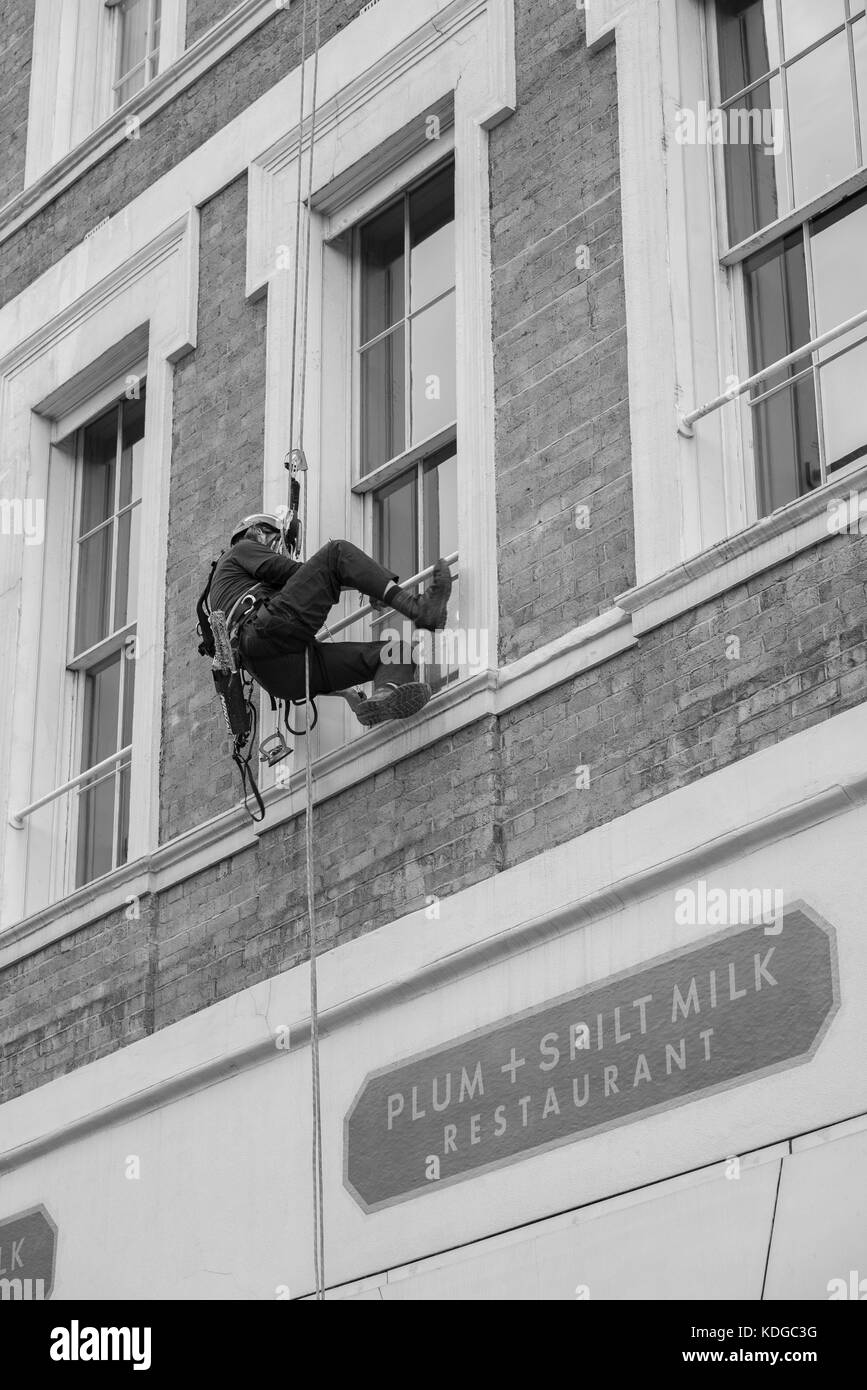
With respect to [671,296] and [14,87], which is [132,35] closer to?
[14,87]

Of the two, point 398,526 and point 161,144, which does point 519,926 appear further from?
point 161,144

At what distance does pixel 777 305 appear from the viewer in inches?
437

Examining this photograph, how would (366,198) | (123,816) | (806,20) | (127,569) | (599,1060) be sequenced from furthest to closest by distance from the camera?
(127,569) → (123,816) → (366,198) → (806,20) → (599,1060)

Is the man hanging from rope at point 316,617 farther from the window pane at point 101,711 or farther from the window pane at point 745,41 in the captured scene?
the window pane at point 745,41

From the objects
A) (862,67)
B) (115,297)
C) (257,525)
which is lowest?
(257,525)

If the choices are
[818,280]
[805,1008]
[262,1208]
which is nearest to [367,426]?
[818,280]

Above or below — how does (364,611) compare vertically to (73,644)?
below

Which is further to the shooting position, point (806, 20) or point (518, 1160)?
point (806, 20)

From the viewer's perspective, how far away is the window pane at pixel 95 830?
14023 mm

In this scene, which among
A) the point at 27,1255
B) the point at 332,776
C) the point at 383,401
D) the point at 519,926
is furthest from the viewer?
the point at 383,401

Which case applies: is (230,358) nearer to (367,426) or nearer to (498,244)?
(367,426)

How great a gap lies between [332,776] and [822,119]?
3757 mm

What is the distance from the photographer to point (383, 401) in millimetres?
13078

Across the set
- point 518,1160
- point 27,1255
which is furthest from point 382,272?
point 27,1255
